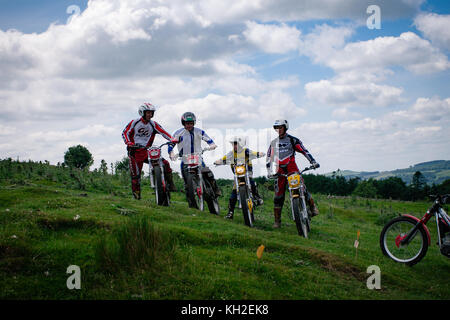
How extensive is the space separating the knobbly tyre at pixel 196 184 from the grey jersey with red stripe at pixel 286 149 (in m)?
2.20

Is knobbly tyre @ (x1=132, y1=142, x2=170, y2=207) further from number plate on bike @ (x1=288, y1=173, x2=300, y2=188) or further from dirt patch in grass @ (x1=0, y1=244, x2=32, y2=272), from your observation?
dirt patch in grass @ (x1=0, y1=244, x2=32, y2=272)

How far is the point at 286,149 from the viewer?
39.8 feet

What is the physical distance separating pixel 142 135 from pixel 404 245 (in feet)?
27.1

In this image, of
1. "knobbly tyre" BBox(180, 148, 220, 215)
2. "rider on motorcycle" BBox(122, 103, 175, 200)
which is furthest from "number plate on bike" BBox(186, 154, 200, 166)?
"rider on motorcycle" BBox(122, 103, 175, 200)

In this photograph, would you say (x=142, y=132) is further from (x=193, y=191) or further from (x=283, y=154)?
(x=283, y=154)

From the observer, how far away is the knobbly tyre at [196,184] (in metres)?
12.7

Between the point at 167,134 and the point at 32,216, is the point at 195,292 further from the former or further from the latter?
the point at 167,134

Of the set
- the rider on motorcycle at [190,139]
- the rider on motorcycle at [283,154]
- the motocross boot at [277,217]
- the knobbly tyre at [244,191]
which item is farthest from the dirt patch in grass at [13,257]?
the motocross boot at [277,217]

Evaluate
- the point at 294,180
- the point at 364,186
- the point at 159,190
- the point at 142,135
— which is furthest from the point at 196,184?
the point at 364,186

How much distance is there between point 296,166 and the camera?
12.2m

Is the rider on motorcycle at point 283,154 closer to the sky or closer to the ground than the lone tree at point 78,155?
closer to the ground

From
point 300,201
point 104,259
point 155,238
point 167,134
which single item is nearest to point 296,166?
point 300,201

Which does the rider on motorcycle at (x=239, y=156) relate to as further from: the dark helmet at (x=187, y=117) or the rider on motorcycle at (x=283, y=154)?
the dark helmet at (x=187, y=117)
